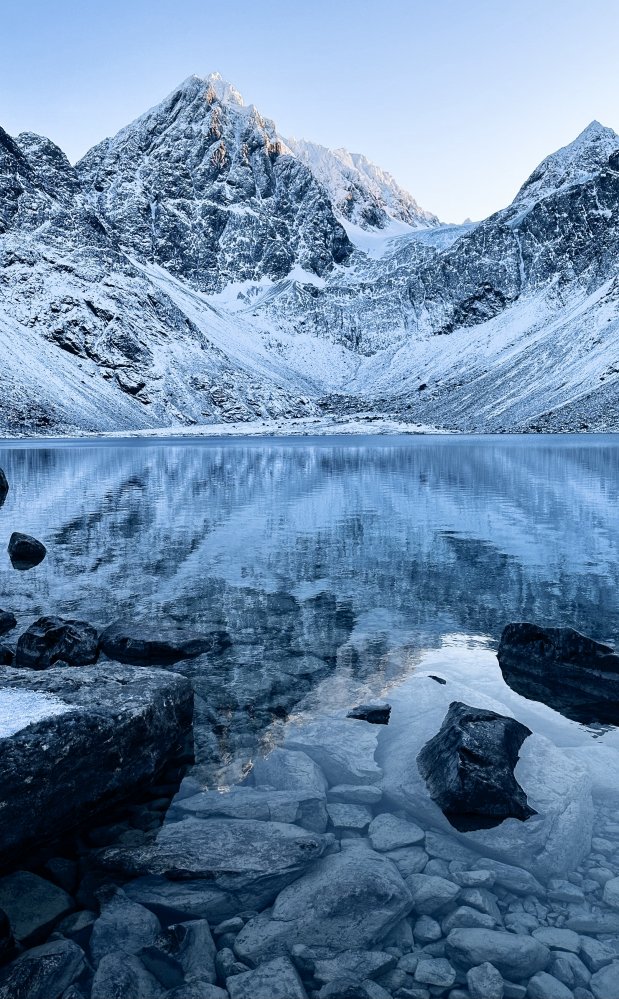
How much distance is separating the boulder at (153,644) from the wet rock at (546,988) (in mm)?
8283

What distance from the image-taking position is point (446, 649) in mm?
12797

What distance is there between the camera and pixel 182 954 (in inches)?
211

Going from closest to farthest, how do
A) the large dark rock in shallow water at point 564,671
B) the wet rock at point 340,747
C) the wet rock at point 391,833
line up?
the wet rock at point 391,833, the wet rock at point 340,747, the large dark rock in shallow water at point 564,671

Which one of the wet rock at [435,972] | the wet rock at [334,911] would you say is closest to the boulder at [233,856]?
the wet rock at [334,911]

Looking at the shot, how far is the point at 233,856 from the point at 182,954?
1085 mm

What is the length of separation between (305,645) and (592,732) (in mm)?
5614

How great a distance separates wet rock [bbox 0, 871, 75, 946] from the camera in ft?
18.1

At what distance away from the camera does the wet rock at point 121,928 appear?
540 centimetres

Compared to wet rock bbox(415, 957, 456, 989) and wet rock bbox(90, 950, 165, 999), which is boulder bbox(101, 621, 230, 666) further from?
wet rock bbox(415, 957, 456, 989)

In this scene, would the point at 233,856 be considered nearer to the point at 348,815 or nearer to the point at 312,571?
the point at 348,815

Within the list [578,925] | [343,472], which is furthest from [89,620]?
[343,472]

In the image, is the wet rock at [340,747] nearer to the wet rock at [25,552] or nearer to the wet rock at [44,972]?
the wet rock at [44,972]

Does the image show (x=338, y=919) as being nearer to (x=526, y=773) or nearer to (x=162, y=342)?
(x=526, y=773)

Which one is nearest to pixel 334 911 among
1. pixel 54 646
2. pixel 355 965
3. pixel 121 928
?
pixel 355 965
